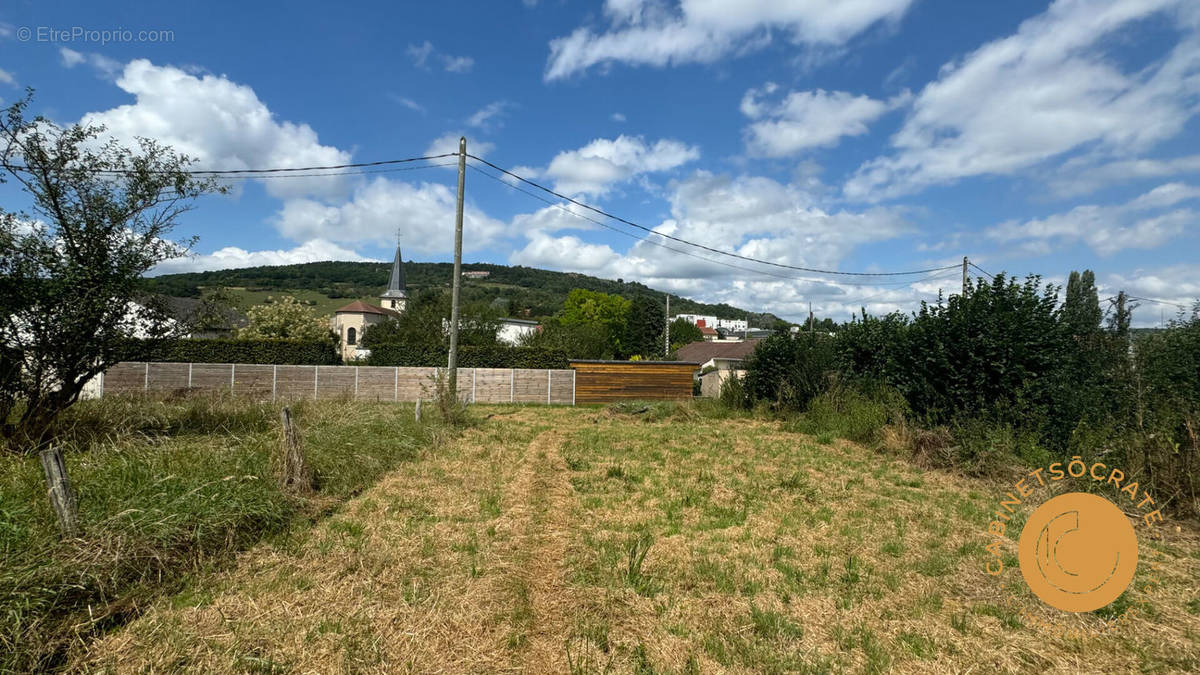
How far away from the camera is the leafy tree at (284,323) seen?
3312cm

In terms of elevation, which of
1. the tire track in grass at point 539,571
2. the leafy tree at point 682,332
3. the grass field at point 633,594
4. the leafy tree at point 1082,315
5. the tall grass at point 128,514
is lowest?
the tire track in grass at point 539,571

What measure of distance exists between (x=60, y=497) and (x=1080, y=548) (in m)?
→ 6.66

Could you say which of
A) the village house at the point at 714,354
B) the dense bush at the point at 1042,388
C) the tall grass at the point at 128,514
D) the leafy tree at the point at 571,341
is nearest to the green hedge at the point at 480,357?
the leafy tree at the point at 571,341

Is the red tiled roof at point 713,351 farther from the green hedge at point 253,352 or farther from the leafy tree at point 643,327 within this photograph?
the green hedge at point 253,352

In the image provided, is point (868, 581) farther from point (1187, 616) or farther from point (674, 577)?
point (1187, 616)

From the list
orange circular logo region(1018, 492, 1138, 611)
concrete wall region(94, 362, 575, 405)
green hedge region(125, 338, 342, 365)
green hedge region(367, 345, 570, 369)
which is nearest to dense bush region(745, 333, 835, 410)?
concrete wall region(94, 362, 575, 405)

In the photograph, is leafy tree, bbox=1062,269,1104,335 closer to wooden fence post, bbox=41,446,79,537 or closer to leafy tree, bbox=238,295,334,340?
wooden fence post, bbox=41,446,79,537

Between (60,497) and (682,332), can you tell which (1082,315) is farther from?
(682,332)

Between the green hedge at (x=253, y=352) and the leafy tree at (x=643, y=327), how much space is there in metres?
41.0

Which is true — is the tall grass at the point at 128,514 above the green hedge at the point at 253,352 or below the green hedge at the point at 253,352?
below

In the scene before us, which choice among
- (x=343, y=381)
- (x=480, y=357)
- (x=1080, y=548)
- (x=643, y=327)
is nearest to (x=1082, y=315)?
(x=1080, y=548)

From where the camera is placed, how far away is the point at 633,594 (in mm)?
3678

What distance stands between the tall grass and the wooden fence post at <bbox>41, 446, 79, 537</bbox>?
0.07 meters

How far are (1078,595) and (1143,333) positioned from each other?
9.58 metres
